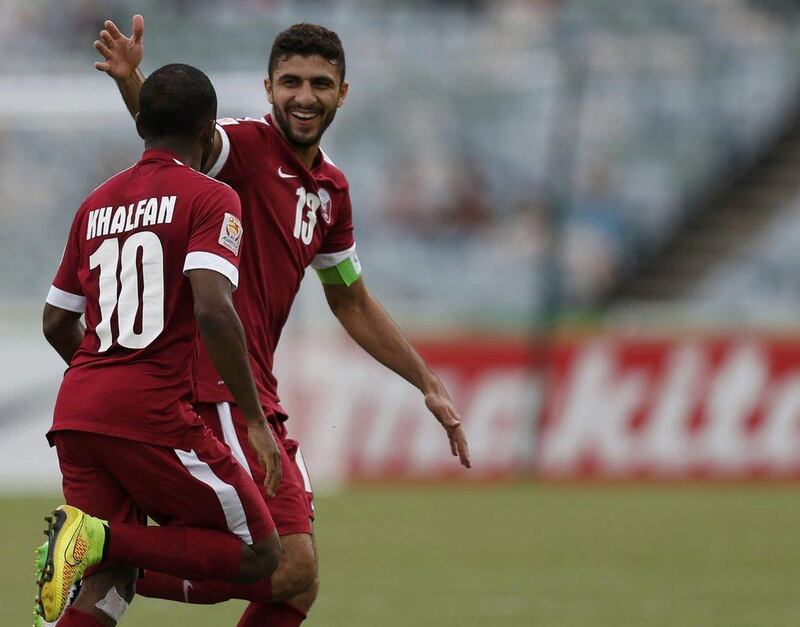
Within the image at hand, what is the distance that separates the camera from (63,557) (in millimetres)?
5254

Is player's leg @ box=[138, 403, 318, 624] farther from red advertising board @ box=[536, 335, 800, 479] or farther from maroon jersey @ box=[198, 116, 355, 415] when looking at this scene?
red advertising board @ box=[536, 335, 800, 479]

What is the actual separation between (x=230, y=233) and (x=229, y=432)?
102 centimetres

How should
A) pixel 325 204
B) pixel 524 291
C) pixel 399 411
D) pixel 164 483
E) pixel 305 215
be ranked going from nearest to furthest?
pixel 164 483
pixel 305 215
pixel 325 204
pixel 399 411
pixel 524 291

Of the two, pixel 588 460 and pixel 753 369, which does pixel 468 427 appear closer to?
pixel 588 460

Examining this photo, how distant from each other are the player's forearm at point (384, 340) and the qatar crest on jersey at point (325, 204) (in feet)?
1.59

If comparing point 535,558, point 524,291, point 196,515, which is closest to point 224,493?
point 196,515

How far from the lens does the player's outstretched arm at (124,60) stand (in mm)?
5953

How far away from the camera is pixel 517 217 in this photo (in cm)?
2041

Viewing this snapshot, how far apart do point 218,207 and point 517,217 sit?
50.3ft

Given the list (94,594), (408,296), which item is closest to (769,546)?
(94,594)

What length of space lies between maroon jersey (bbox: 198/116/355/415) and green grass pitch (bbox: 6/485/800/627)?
8.90 ft

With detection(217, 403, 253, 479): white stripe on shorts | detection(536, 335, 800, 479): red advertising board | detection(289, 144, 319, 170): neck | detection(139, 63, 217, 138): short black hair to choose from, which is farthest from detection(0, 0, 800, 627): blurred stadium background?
detection(139, 63, 217, 138): short black hair

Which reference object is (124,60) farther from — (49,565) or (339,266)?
(49,565)

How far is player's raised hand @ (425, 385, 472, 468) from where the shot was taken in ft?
20.7
